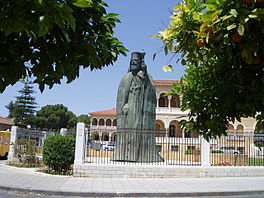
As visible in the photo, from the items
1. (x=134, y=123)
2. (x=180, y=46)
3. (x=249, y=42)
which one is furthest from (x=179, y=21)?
(x=134, y=123)

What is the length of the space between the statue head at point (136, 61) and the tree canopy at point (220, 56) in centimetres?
966

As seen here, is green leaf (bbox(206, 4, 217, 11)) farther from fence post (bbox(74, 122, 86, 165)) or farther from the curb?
fence post (bbox(74, 122, 86, 165))

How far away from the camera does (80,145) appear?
1145cm

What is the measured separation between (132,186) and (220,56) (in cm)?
776

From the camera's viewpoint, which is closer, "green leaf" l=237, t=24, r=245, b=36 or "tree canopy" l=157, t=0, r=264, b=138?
"green leaf" l=237, t=24, r=245, b=36

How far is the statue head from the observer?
12656 mm

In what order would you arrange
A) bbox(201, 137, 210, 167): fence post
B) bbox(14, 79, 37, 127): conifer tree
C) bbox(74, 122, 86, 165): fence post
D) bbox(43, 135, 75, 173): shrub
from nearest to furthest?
bbox(74, 122, 86, 165): fence post
bbox(201, 137, 210, 167): fence post
bbox(43, 135, 75, 173): shrub
bbox(14, 79, 37, 127): conifer tree

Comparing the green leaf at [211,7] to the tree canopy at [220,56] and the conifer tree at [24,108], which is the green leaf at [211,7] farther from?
the conifer tree at [24,108]

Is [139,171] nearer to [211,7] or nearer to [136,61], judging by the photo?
[136,61]

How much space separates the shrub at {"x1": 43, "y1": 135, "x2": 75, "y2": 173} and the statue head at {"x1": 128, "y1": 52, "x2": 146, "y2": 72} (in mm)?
4370

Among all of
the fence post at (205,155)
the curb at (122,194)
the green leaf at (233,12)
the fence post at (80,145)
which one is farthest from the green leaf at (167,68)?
the fence post at (205,155)

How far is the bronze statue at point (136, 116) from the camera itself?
11992 millimetres

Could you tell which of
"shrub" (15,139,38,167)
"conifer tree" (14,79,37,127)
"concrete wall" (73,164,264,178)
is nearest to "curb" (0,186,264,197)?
"concrete wall" (73,164,264,178)

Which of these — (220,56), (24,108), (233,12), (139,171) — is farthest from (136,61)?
(24,108)
